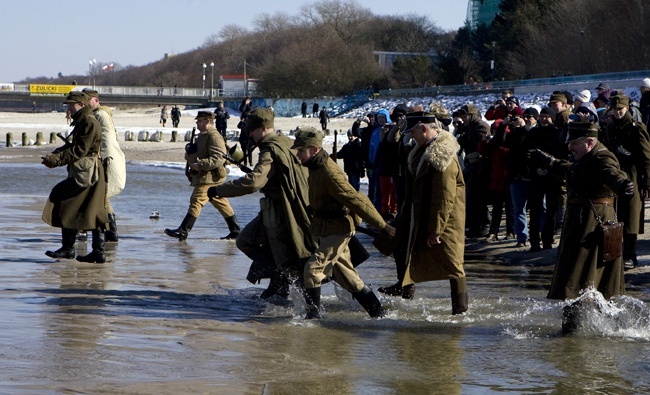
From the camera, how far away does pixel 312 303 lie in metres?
8.77

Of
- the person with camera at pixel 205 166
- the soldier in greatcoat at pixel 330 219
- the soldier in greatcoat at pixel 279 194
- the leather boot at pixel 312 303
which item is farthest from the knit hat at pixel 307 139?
the person with camera at pixel 205 166

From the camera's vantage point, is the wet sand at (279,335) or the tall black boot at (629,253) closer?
the wet sand at (279,335)

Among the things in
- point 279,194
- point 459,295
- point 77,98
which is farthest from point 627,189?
point 77,98

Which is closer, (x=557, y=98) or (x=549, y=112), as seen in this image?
(x=549, y=112)

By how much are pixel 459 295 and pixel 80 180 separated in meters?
4.29

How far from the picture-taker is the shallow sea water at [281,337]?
659 cm

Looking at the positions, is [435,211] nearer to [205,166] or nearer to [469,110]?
[205,166]

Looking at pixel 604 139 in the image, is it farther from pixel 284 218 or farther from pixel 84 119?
pixel 84 119

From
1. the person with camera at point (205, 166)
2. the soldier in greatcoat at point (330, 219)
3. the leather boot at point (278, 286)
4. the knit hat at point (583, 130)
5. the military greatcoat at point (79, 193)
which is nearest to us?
the knit hat at point (583, 130)

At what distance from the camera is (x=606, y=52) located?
247 feet

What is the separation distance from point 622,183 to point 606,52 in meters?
70.0

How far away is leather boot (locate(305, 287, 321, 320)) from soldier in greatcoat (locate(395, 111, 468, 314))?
2.28ft

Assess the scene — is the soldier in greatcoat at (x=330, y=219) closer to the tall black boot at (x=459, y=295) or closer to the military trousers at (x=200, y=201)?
the tall black boot at (x=459, y=295)

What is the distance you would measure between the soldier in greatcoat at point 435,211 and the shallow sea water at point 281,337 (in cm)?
40
